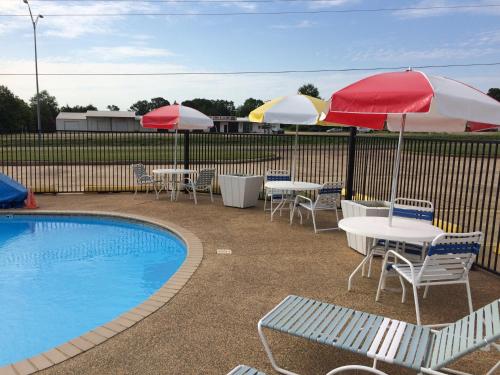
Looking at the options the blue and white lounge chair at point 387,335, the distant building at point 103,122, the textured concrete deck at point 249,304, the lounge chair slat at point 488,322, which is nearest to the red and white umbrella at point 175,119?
the textured concrete deck at point 249,304

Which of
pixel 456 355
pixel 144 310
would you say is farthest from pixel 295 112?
pixel 456 355

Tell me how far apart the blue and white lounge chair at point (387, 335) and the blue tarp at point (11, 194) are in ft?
27.0

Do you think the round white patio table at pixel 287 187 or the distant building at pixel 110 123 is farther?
the distant building at pixel 110 123

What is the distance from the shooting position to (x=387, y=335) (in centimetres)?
271

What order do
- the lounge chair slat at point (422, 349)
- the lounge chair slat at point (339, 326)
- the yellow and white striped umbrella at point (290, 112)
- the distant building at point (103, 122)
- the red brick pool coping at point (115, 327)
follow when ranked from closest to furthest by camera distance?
the lounge chair slat at point (422, 349) → the lounge chair slat at point (339, 326) → the red brick pool coping at point (115, 327) → the yellow and white striped umbrella at point (290, 112) → the distant building at point (103, 122)

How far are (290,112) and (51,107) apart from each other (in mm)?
111878

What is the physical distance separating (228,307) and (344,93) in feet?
8.07

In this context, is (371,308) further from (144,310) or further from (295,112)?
(295,112)

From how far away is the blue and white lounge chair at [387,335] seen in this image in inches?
94.2

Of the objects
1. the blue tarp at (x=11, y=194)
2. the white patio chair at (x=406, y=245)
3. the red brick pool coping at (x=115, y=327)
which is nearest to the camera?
the red brick pool coping at (x=115, y=327)

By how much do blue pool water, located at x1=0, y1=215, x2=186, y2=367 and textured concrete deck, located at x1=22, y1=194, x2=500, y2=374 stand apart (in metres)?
0.97

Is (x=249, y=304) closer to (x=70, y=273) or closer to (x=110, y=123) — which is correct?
(x=70, y=273)

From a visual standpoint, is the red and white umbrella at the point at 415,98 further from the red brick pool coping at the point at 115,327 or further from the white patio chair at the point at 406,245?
the red brick pool coping at the point at 115,327

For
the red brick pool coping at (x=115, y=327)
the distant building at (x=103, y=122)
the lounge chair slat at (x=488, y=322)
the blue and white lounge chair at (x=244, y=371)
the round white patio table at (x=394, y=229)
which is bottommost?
the red brick pool coping at (x=115, y=327)
